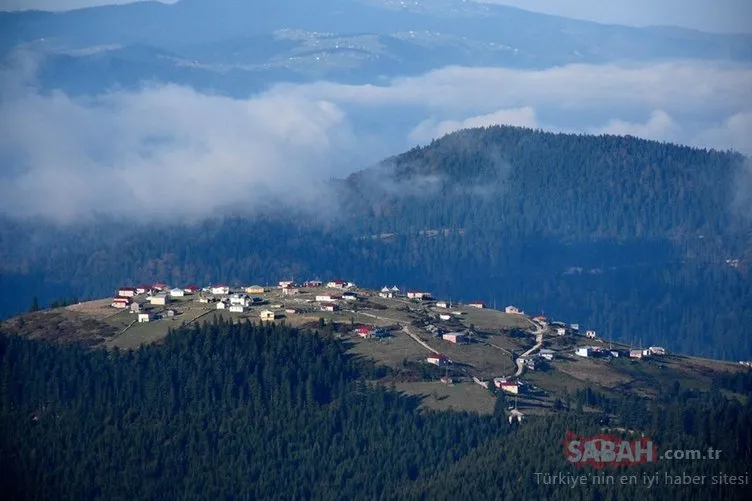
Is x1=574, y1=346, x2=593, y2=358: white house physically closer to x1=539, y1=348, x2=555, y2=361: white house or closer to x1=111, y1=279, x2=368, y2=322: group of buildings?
x1=539, y1=348, x2=555, y2=361: white house

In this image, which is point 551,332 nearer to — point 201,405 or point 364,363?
point 364,363

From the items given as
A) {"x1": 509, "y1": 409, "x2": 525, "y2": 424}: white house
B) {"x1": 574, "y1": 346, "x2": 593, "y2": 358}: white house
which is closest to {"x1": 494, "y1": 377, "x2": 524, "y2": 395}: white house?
{"x1": 509, "y1": 409, "x2": 525, "y2": 424}: white house

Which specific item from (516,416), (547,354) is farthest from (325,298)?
(516,416)

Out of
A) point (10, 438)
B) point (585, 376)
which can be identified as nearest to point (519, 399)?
point (585, 376)

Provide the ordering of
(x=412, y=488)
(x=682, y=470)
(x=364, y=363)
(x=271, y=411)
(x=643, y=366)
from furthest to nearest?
(x=643, y=366) → (x=364, y=363) → (x=271, y=411) → (x=412, y=488) → (x=682, y=470)

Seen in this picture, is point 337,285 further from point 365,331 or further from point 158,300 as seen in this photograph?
point 365,331

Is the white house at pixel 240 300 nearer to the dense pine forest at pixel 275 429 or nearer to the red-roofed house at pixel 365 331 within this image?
the dense pine forest at pixel 275 429
